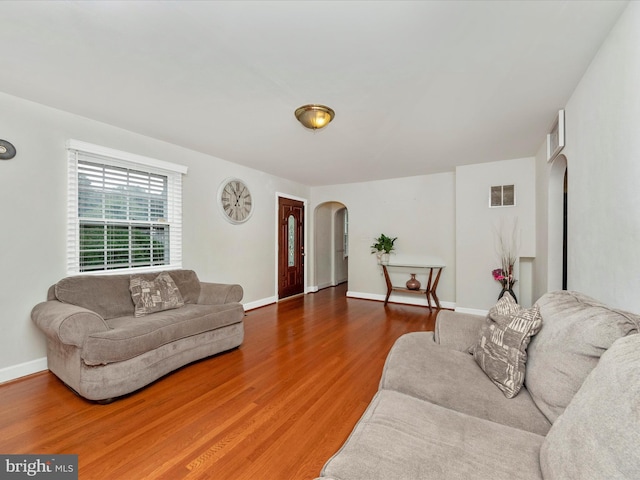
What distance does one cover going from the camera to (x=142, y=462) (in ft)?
4.96

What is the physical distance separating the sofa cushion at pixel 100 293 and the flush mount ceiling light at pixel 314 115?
2.34 metres

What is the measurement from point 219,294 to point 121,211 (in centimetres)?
146

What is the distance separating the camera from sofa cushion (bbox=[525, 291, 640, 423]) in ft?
3.62

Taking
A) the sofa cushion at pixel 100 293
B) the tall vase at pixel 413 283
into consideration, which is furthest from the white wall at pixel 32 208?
Result: the tall vase at pixel 413 283

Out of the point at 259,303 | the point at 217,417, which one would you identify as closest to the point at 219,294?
the point at 217,417

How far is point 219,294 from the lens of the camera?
10.6 ft

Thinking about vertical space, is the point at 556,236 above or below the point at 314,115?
below

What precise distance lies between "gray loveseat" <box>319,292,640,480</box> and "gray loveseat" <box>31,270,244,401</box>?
188 centimetres

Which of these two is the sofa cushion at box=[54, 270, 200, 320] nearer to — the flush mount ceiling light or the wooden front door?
the flush mount ceiling light

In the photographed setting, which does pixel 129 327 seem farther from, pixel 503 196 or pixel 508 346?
pixel 503 196

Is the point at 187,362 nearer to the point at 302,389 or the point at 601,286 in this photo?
the point at 302,389

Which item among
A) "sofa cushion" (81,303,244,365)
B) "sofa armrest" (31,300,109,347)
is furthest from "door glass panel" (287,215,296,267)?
"sofa armrest" (31,300,109,347)

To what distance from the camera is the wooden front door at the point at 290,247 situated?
5543 mm

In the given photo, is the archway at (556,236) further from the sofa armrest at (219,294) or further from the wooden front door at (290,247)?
the wooden front door at (290,247)
